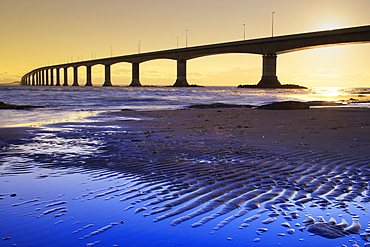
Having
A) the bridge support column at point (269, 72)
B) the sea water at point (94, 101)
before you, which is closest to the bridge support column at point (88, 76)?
the bridge support column at point (269, 72)

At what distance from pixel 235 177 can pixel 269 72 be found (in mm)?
73323

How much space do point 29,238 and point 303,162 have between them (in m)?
3.63

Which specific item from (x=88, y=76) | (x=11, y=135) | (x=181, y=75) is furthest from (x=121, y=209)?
(x=88, y=76)

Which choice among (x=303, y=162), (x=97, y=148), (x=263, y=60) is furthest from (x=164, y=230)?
(x=263, y=60)

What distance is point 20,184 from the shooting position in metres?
3.74

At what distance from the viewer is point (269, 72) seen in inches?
2931

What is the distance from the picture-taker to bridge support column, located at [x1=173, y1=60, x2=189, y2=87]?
308 ft

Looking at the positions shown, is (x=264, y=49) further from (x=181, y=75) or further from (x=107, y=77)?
(x=107, y=77)

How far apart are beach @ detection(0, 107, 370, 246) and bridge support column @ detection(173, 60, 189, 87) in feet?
286

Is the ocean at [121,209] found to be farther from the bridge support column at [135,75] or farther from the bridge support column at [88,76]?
the bridge support column at [88,76]

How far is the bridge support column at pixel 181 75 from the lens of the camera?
93.8 metres

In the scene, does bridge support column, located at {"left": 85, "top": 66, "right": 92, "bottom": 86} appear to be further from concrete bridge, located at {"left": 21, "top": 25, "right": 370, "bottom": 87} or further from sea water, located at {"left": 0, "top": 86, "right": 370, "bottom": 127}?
sea water, located at {"left": 0, "top": 86, "right": 370, "bottom": 127}

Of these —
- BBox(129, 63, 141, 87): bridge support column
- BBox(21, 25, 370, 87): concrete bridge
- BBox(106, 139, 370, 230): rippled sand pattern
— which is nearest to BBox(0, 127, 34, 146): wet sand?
BBox(106, 139, 370, 230): rippled sand pattern

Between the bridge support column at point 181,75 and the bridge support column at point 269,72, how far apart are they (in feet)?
81.0
